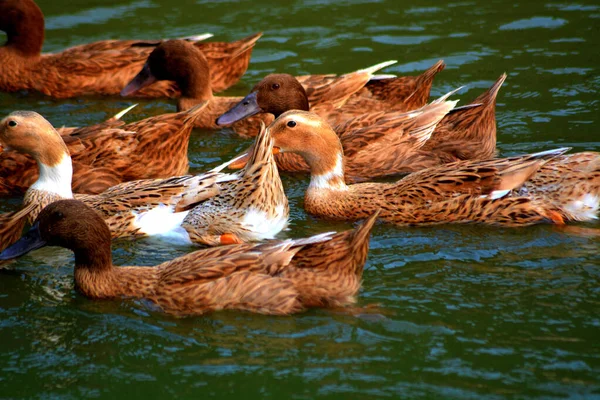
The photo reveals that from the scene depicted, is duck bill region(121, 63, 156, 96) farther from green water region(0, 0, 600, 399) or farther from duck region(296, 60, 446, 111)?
duck region(296, 60, 446, 111)

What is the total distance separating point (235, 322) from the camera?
6320mm

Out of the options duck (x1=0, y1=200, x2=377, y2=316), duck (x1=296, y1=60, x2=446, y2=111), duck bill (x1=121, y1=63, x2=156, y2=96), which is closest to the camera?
duck (x1=0, y1=200, x2=377, y2=316)

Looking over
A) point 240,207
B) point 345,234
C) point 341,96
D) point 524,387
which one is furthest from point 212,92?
point 524,387

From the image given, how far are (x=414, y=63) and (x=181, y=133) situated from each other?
3.71 metres

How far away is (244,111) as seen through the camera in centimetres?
988

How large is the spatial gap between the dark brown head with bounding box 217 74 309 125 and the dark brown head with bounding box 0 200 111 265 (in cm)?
331

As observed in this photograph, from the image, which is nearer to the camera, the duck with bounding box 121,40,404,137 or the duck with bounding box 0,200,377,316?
the duck with bounding box 0,200,377,316

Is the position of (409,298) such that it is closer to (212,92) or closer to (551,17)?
(212,92)

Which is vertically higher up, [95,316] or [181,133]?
[181,133]

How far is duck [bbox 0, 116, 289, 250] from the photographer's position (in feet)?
25.3

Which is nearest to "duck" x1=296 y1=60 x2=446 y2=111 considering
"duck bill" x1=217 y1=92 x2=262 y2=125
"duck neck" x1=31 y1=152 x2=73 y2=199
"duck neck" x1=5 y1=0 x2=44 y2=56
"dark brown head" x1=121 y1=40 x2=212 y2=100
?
"duck bill" x1=217 y1=92 x2=262 y2=125

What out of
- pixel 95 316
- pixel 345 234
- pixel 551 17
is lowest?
pixel 95 316

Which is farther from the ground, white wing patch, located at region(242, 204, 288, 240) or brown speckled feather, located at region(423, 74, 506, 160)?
brown speckled feather, located at region(423, 74, 506, 160)

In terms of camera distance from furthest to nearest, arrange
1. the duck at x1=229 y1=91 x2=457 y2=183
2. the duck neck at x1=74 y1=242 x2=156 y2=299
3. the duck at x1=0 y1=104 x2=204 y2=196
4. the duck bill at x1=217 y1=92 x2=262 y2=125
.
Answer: the duck bill at x1=217 y1=92 x2=262 y2=125 < the duck at x1=229 y1=91 x2=457 y2=183 < the duck at x1=0 y1=104 x2=204 y2=196 < the duck neck at x1=74 y1=242 x2=156 y2=299
